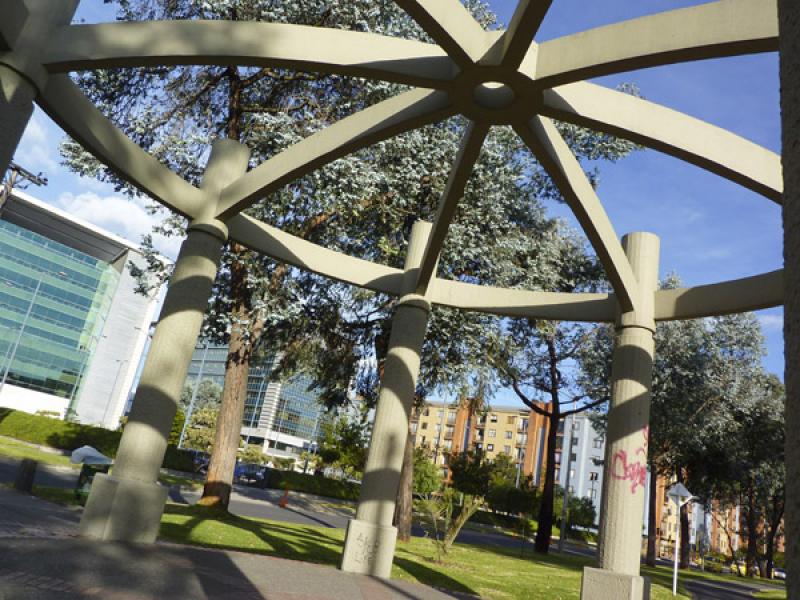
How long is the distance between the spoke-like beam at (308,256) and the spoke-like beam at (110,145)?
0.87 m

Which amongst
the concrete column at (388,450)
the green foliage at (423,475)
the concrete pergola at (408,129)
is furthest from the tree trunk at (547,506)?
the green foliage at (423,475)

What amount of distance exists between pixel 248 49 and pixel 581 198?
4074 millimetres

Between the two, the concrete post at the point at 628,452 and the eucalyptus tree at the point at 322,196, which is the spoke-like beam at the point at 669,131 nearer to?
the concrete post at the point at 628,452

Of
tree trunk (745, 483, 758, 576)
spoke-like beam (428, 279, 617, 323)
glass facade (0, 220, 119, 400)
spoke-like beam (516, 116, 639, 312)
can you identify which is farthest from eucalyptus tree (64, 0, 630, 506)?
glass facade (0, 220, 119, 400)

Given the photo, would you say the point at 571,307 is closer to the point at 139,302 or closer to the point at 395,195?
the point at 395,195

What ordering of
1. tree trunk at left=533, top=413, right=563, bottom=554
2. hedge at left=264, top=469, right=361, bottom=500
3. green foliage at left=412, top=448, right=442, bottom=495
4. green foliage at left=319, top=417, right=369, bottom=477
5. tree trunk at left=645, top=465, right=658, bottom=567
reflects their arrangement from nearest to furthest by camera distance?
tree trunk at left=533, top=413, right=563, bottom=554 < tree trunk at left=645, top=465, right=658, bottom=567 < green foliage at left=319, top=417, right=369, bottom=477 < hedge at left=264, top=469, right=361, bottom=500 < green foliage at left=412, top=448, right=442, bottom=495

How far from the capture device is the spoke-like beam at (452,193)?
282 inches

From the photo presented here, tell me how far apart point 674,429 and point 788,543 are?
2343 cm

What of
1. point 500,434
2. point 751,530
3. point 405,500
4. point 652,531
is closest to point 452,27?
point 405,500

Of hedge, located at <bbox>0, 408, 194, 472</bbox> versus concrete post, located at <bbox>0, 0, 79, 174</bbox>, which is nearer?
concrete post, located at <bbox>0, 0, 79, 174</bbox>

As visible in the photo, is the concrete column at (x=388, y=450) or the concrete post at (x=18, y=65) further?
the concrete column at (x=388, y=450)

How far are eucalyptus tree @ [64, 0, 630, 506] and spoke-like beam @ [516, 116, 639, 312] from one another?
671 cm

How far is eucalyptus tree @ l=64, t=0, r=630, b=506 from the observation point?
14.1 m

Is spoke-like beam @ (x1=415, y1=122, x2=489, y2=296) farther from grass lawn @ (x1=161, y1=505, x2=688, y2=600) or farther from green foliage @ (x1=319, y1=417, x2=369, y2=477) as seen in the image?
green foliage @ (x1=319, y1=417, x2=369, y2=477)
